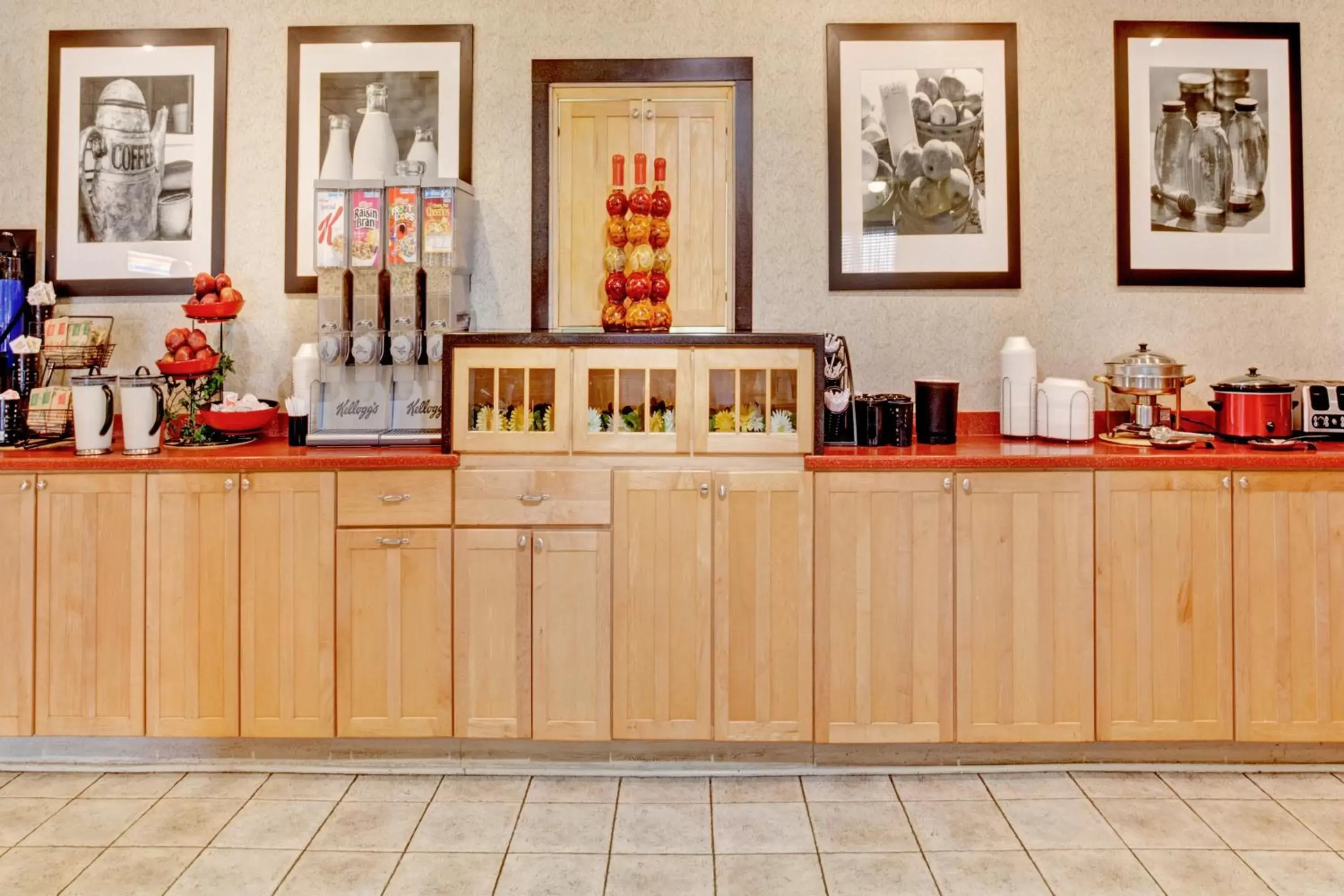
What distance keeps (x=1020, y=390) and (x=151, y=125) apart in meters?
3.44

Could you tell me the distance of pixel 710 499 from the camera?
112 inches

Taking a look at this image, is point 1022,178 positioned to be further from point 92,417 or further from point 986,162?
point 92,417

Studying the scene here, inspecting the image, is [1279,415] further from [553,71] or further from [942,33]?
[553,71]

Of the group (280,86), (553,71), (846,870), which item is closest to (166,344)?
(280,86)

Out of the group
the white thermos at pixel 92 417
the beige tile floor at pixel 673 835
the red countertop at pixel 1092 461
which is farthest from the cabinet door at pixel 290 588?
the red countertop at pixel 1092 461

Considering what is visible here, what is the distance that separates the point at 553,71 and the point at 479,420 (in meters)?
1.43

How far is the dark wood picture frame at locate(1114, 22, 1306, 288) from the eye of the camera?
3.42 meters

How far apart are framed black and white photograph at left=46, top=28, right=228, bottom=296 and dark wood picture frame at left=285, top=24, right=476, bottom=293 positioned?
281 mm

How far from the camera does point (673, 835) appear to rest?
8.27ft

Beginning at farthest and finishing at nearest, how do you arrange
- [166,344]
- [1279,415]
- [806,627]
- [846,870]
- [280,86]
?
[280,86], [166,344], [1279,415], [806,627], [846,870]

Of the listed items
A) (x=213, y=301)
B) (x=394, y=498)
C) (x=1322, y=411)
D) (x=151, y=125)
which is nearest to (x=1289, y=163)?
(x=1322, y=411)

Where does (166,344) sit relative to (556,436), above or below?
above

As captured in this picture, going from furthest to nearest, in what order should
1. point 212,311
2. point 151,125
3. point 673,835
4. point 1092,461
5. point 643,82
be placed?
point 151,125 < point 643,82 < point 212,311 < point 1092,461 < point 673,835

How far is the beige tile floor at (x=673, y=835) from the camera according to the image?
7.45ft
